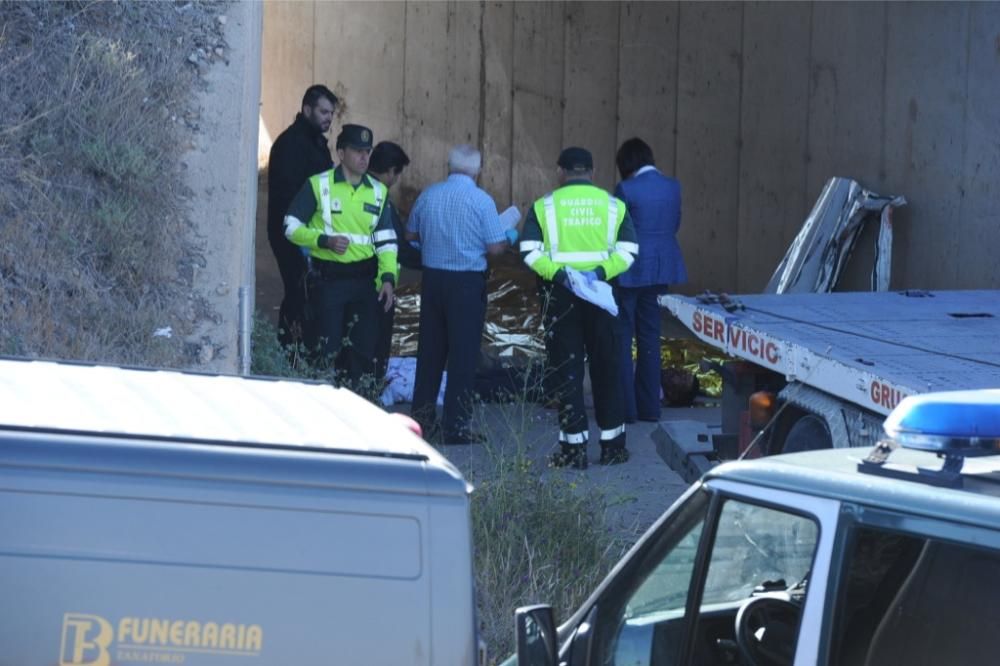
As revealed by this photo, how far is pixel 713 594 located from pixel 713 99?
13096mm

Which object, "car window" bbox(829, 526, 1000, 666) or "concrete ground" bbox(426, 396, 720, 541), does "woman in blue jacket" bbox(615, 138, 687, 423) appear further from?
"car window" bbox(829, 526, 1000, 666)

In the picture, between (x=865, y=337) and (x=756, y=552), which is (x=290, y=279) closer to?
(x=865, y=337)

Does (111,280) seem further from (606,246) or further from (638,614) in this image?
(638,614)

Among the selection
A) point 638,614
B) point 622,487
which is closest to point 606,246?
point 622,487

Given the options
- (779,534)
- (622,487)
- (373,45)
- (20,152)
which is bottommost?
(622,487)

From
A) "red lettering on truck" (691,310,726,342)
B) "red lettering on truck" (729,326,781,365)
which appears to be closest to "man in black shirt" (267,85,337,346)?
"red lettering on truck" (691,310,726,342)

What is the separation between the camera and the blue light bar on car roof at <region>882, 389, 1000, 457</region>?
8.42 feet

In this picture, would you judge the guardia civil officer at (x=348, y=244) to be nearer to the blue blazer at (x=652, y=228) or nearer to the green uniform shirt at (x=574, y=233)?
the green uniform shirt at (x=574, y=233)

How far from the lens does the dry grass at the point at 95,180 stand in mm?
6832

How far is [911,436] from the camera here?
259cm

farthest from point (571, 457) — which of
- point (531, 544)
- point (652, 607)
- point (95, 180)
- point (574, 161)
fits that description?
point (652, 607)

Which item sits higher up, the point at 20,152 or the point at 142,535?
the point at 20,152

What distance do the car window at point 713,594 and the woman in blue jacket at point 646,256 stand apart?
5.99m

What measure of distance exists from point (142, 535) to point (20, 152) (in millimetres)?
5338
